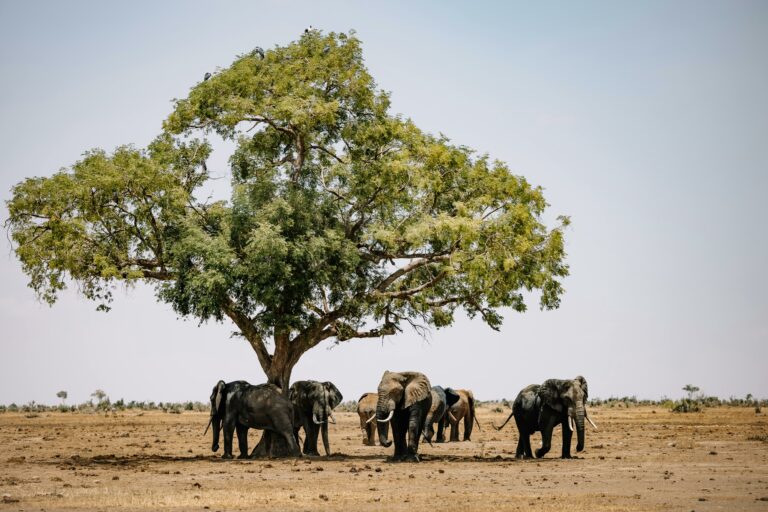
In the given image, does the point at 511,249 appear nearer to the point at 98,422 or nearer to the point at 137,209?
the point at 137,209

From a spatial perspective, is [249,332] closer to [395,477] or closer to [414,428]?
[414,428]

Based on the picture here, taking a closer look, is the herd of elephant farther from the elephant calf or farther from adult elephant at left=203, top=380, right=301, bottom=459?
the elephant calf

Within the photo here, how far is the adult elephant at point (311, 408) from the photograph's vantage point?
32.9 meters

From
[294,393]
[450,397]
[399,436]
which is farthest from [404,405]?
[450,397]

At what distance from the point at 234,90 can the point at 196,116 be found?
1781 millimetres

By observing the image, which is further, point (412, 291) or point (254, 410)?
point (412, 291)

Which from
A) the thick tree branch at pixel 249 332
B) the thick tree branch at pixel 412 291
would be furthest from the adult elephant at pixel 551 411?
the thick tree branch at pixel 249 332

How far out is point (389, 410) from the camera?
2880cm

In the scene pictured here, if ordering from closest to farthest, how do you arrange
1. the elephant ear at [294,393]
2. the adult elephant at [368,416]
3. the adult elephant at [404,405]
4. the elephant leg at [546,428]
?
1. the adult elephant at [404,405]
2. the elephant leg at [546,428]
3. the elephant ear at [294,393]
4. the adult elephant at [368,416]

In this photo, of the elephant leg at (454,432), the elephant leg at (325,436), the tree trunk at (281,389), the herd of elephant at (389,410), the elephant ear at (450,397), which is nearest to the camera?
the herd of elephant at (389,410)

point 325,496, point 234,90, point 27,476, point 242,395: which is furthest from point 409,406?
point 234,90

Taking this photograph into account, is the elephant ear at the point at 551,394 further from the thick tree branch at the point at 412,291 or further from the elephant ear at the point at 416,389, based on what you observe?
the thick tree branch at the point at 412,291

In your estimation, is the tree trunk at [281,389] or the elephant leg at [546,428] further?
the tree trunk at [281,389]

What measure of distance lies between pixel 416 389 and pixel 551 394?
4.24 meters
